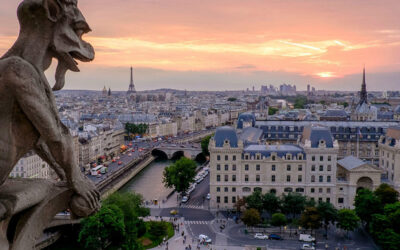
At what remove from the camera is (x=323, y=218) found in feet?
125

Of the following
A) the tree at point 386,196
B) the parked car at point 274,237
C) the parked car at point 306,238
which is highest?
the tree at point 386,196

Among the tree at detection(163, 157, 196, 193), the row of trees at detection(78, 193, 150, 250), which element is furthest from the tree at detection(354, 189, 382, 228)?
the row of trees at detection(78, 193, 150, 250)

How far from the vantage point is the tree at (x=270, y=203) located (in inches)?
1625

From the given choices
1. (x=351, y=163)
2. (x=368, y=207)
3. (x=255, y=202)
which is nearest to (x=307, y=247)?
(x=255, y=202)

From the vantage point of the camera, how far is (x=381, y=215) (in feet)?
114

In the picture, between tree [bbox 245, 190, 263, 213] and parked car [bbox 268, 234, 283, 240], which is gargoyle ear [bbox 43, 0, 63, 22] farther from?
tree [bbox 245, 190, 263, 213]

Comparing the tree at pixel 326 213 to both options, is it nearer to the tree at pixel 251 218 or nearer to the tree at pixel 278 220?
the tree at pixel 278 220

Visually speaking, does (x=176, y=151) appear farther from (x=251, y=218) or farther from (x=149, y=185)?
(x=251, y=218)

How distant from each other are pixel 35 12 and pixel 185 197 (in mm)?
44835

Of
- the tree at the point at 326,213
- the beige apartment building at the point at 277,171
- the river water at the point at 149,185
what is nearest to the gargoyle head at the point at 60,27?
the tree at the point at 326,213

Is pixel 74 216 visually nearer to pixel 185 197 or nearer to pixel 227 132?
pixel 227 132

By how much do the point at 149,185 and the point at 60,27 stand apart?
182 ft

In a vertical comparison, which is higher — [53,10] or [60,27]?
[53,10]

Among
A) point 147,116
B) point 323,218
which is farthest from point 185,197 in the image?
point 147,116
